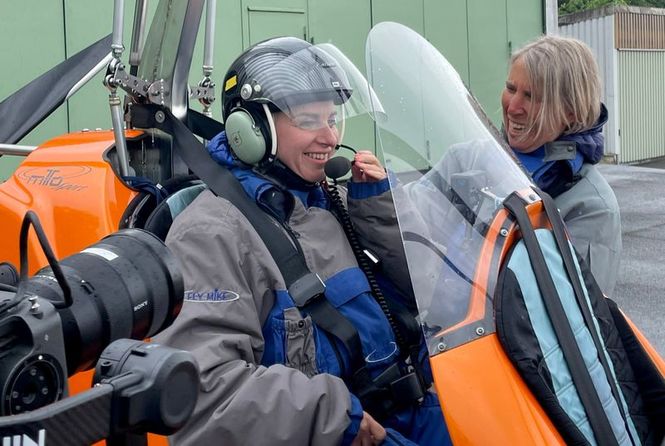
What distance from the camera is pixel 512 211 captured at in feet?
6.09

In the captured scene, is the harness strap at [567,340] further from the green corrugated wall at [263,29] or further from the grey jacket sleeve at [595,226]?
the green corrugated wall at [263,29]

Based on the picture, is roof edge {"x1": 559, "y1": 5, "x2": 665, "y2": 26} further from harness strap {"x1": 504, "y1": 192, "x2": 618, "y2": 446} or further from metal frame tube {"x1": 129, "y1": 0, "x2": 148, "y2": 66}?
harness strap {"x1": 504, "y1": 192, "x2": 618, "y2": 446}

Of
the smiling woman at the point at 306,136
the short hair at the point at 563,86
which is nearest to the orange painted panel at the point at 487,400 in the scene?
the smiling woman at the point at 306,136

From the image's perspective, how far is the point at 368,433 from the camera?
214cm

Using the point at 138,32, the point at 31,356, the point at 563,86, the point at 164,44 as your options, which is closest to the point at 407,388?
the point at 563,86

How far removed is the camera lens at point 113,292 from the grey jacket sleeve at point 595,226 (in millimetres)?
1611

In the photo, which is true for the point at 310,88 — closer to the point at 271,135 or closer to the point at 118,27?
the point at 271,135

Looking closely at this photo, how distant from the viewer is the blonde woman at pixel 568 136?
2.74 metres

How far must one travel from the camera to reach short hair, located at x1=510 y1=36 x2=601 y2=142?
288 centimetres

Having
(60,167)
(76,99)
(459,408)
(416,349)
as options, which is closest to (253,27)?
(76,99)

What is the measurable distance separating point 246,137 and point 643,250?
7.60 m

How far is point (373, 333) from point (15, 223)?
1.18 meters

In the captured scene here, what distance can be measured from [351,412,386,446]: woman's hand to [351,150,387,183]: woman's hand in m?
0.75

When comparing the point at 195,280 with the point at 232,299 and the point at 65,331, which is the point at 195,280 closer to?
Answer: the point at 232,299
